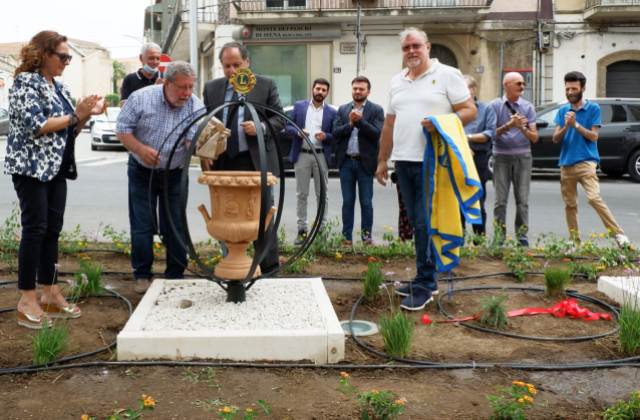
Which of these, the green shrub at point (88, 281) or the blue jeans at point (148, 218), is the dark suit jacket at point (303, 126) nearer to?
the blue jeans at point (148, 218)

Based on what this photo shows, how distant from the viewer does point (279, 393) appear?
11.9 ft

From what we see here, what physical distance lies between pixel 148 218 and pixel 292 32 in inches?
888

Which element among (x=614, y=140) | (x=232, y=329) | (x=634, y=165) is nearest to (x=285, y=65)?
(x=614, y=140)

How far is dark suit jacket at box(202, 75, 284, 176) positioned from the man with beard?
3644mm

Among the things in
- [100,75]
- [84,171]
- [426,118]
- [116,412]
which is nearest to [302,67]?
[84,171]

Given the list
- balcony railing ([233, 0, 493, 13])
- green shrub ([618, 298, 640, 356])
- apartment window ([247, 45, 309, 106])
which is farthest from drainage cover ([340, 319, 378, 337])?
apartment window ([247, 45, 309, 106])

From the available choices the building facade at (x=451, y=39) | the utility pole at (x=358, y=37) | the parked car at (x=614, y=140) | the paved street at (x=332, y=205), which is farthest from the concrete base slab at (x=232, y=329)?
the building facade at (x=451, y=39)

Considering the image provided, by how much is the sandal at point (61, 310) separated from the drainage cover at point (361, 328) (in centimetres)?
184

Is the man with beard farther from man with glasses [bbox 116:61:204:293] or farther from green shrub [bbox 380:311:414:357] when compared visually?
man with glasses [bbox 116:61:204:293]

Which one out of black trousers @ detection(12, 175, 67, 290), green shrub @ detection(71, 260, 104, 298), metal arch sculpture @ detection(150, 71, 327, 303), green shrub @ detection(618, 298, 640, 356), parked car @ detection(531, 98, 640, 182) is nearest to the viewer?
green shrub @ detection(618, 298, 640, 356)

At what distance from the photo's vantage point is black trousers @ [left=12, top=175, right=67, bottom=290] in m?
4.56

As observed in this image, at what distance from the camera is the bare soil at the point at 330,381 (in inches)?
135

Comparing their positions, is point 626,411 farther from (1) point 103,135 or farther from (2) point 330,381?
(1) point 103,135

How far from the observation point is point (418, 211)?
5297 millimetres
